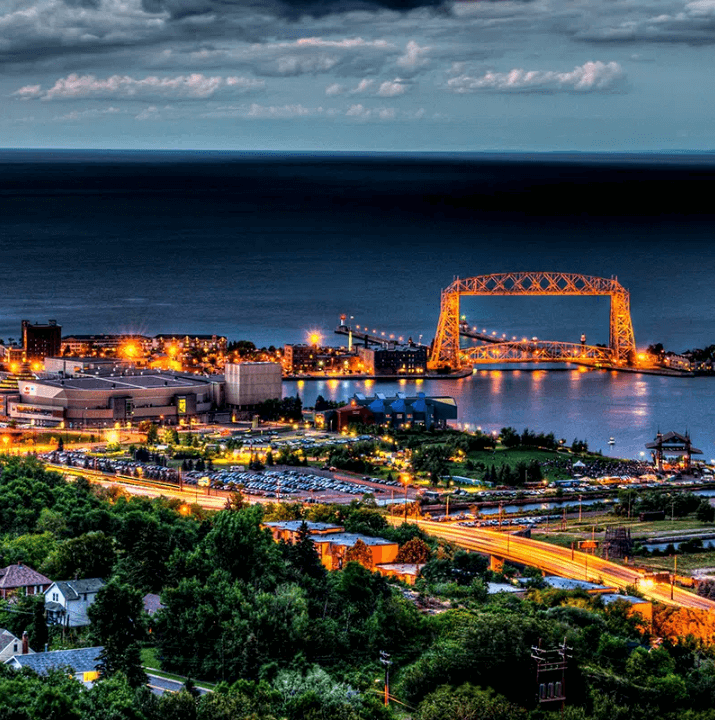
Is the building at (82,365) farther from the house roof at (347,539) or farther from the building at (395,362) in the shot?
the house roof at (347,539)

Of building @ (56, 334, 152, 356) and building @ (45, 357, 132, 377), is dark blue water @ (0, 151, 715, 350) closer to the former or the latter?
building @ (56, 334, 152, 356)

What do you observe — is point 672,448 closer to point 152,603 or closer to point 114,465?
point 114,465

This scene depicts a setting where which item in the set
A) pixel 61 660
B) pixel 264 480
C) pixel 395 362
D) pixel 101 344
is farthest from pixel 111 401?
pixel 61 660

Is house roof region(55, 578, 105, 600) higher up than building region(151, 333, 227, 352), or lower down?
lower down

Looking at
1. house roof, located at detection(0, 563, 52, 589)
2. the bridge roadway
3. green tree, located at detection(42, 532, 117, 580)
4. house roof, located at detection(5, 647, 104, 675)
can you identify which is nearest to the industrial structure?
the bridge roadway

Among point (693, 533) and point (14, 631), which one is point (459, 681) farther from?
point (693, 533)

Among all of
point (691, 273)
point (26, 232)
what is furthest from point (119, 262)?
point (691, 273)
